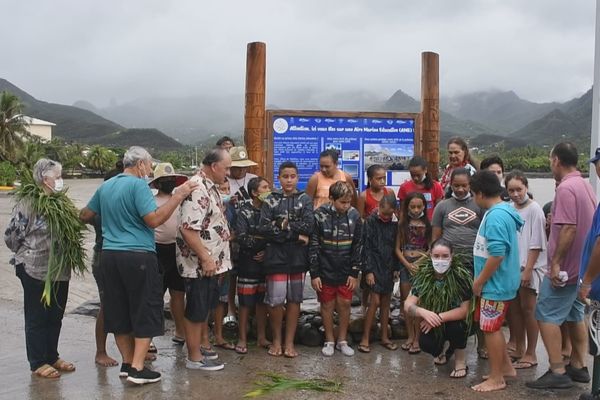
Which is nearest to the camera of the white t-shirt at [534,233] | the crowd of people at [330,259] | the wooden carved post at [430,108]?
the crowd of people at [330,259]

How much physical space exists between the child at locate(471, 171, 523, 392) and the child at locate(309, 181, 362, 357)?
119 cm

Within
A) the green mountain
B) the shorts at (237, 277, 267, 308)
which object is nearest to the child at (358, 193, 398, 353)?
the shorts at (237, 277, 267, 308)

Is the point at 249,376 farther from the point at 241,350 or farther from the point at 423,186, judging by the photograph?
the point at 423,186

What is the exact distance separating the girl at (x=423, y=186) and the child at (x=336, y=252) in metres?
0.74

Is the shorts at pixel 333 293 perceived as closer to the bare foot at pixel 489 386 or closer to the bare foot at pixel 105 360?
the bare foot at pixel 489 386

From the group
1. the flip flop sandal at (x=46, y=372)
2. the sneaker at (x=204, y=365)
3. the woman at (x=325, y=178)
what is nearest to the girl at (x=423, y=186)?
the woman at (x=325, y=178)

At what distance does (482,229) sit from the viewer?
181 inches

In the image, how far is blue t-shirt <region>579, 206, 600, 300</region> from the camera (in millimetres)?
4168

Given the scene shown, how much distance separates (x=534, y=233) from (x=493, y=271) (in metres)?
0.83

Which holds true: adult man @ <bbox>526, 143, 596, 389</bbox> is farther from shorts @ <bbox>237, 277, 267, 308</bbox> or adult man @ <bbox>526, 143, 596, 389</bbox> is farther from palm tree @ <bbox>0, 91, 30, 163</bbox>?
palm tree @ <bbox>0, 91, 30, 163</bbox>

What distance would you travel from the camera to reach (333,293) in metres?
5.53

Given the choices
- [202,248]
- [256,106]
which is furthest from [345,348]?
[256,106]

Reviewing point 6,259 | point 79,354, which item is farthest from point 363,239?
point 6,259

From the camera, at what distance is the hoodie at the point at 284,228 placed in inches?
212
